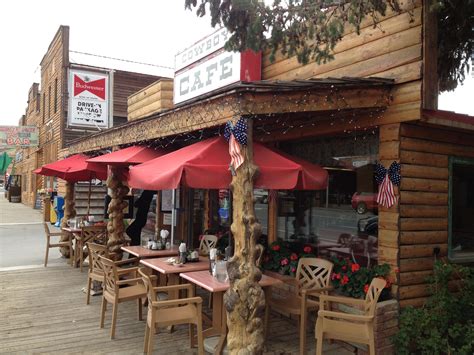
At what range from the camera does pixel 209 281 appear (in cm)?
438

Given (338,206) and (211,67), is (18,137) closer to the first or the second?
(211,67)

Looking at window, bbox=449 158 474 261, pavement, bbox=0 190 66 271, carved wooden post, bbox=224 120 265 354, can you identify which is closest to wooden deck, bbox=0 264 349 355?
carved wooden post, bbox=224 120 265 354

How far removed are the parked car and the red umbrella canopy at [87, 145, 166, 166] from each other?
10.6 feet

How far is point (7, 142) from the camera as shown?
19.8 metres

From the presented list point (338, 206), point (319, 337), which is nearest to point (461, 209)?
point (338, 206)

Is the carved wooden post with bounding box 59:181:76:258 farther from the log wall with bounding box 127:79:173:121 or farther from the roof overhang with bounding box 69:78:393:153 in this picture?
the roof overhang with bounding box 69:78:393:153

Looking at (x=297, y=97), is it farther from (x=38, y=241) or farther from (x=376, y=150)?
(x=38, y=241)

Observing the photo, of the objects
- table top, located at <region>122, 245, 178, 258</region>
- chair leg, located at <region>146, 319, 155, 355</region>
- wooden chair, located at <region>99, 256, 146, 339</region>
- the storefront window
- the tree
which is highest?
the tree

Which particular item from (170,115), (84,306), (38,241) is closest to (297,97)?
(170,115)

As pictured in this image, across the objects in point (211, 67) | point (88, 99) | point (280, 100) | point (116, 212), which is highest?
point (88, 99)

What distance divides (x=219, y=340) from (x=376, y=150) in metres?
2.89

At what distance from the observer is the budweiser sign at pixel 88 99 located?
1314 centimetres

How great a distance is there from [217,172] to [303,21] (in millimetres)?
1884

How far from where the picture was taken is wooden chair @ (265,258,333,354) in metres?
4.38
